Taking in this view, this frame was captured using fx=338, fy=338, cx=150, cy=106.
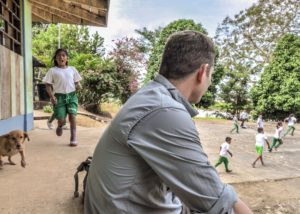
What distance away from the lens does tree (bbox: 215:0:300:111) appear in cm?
2141

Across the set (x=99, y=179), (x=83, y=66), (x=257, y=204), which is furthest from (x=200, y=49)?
(x=83, y=66)

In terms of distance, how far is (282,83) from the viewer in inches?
794

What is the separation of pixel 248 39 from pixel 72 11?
17.5 metres

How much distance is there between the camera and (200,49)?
111 cm

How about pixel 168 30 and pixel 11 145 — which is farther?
pixel 168 30

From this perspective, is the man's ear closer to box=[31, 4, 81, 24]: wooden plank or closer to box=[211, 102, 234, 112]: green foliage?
box=[31, 4, 81, 24]: wooden plank

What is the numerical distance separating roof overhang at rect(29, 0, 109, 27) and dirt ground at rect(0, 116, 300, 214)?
2718mm

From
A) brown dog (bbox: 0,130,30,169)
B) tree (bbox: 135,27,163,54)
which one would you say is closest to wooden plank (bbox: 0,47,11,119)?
brown dog (bbox: 0,130,30,169)

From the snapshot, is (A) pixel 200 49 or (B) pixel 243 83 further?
(B) pixel 243 83

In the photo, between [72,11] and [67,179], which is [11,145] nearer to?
[67,179]

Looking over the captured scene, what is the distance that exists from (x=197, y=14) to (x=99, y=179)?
25.5 m

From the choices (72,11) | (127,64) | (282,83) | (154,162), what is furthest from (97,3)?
(282,83)

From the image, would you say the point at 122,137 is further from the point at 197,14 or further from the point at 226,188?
the point at 197,14

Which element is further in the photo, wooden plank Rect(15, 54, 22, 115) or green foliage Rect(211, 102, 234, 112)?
green foliage Rect(211, 102, 234, 112)
